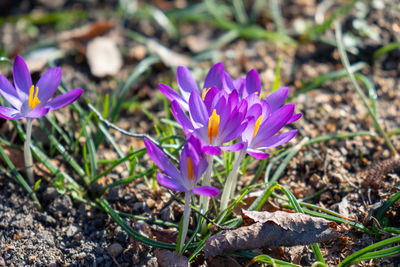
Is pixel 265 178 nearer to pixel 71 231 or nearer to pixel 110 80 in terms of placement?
pixel 71 231

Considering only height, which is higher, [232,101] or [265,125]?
[232,101]

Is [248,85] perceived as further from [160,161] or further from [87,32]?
[87,32]

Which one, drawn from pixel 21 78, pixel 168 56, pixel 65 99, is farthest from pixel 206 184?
pixel 168 56

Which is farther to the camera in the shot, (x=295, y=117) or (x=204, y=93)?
(x=204, y=93)

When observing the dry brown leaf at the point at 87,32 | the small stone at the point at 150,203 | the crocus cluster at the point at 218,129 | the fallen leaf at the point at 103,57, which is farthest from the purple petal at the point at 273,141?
the dry brown leaf at the point at 87,32

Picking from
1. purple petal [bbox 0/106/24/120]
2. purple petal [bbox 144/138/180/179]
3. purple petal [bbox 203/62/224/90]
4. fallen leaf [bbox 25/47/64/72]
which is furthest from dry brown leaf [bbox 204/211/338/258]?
fallen leaf [bbox 25/47/64/72]

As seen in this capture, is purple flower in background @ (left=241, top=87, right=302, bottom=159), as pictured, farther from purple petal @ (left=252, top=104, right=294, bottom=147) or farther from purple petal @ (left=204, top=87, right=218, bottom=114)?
purple petal @ (left=204, top=87, right=218, bottom=114)
